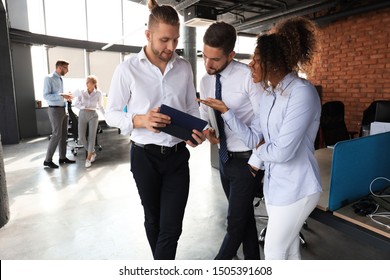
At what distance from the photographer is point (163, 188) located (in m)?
1.65

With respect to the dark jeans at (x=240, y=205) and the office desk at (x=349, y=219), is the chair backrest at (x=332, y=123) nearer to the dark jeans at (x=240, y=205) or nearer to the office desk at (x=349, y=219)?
the office desk at (x=349, y=219)

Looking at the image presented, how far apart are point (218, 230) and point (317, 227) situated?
0.95 meters

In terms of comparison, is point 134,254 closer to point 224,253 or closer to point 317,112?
point 224,253

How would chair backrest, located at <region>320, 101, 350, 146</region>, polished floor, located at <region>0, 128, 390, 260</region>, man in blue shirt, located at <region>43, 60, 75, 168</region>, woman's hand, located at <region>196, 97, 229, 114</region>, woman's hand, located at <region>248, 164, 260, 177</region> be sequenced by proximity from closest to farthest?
woman's hand, located at <region>196, 97, 229, 114</region> → woman's hand, located at <region>248, 164, 260, 177</region> → polished floor, located at <region>0, 128, 390, 260</region> → chair backrest, located at <region>320, 101, 350, 146</region> → man in blue shirt, located at <region>43, 60, 75, 168</region>

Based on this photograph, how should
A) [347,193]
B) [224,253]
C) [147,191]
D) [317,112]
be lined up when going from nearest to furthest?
[317,112] → [347,193] → [147,191] → [224,253]

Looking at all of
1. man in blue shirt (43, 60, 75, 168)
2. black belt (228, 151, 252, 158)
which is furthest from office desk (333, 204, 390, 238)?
man in blue shirt (43, 60, 75, 168)

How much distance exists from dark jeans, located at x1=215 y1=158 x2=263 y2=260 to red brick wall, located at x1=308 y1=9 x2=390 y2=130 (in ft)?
13.0

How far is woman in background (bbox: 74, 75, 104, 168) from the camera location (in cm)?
523

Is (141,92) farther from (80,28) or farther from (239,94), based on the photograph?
(80,28)

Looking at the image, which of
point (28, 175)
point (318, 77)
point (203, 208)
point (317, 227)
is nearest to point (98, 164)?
point (28, 175)

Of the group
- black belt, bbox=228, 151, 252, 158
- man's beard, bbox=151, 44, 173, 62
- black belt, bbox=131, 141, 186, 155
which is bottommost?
black belt, bbox=228, 151, 252, 158

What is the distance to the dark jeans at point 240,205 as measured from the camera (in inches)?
66.4

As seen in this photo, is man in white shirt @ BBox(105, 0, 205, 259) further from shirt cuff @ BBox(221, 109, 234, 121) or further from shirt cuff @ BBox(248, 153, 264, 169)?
shirt cuff @ BBox(248, 153, 264, 169)

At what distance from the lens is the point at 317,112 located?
3.98ft
